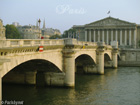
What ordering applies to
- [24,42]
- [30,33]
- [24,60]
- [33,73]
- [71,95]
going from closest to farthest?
[24,60] < [24,42] < [71,95] < [33,73] < [30,33]

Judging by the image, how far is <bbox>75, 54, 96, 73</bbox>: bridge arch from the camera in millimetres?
50594

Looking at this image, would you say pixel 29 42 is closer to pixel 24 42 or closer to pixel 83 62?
pixel 24 42

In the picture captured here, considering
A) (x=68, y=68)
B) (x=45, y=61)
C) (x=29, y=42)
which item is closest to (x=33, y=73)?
(x=68, y=68)

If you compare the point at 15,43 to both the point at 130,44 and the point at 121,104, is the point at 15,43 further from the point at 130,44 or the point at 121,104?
the point at 130,44

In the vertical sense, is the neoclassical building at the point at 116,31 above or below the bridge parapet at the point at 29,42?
above

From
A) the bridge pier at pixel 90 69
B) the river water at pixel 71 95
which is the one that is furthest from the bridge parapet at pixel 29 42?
the bridge pier at pixel 90 69

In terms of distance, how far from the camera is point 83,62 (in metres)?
52.7

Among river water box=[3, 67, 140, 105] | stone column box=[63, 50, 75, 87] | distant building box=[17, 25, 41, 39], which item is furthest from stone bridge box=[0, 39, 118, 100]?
distant building box=[17, 25, 41, 39]

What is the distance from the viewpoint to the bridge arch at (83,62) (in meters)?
50.6

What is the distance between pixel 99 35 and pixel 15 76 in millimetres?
119232

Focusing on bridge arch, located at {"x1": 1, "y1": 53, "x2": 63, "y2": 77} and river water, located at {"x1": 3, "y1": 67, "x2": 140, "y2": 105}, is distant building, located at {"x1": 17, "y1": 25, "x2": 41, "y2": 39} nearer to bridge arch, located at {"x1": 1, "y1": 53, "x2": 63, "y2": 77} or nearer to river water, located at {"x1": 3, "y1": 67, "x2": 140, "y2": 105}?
bridge arch, located at {"x1": 1, "y1": 53, "x2": 63, "y2": 77}

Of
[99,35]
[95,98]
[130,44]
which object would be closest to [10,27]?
[99,35]

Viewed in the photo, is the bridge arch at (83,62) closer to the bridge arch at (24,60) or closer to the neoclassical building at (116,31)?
the bridge arch at (24,60)

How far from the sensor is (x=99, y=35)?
14962 centimetres
